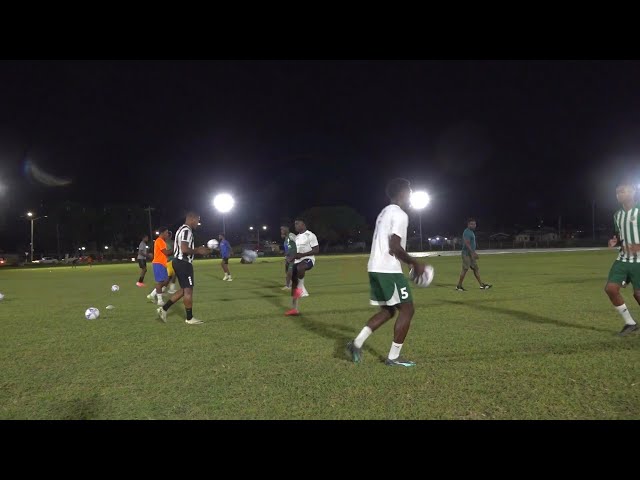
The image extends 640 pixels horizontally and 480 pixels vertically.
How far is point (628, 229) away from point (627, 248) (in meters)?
0.30

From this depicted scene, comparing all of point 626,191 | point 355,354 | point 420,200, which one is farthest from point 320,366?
point 420,200

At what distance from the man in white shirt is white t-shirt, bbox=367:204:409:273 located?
453cm

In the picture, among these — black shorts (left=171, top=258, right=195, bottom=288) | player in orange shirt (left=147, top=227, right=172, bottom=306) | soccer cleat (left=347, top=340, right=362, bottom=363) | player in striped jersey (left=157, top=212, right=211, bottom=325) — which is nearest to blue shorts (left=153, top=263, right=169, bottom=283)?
player in orange shirt (left=147, top=227, right=172, bottom=306)

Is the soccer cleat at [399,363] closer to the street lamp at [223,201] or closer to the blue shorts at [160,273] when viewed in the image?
the blue shorts at [160,273]

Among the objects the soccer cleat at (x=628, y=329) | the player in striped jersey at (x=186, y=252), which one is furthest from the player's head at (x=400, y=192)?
the player in striped jersey at (x=186, y=252)

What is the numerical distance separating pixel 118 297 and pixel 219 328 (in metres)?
8.73

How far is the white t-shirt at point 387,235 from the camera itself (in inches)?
238

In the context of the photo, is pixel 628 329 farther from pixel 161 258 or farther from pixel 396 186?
pixel 161 258

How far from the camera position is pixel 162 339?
336 inches

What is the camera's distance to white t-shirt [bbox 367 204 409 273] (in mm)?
6039

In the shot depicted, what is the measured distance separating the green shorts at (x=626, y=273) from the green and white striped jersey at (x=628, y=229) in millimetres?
78

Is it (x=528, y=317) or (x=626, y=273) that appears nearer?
(x=626, y=273)

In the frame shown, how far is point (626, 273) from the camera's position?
782 centimetres

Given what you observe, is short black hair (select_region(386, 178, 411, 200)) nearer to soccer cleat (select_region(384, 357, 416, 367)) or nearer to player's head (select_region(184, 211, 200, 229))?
soccer cleat (select_region(384, 357, 416, 367))
